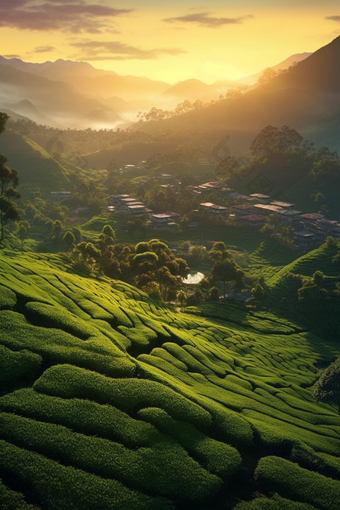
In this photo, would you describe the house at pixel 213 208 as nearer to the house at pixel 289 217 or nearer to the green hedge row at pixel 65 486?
the house at pixel 289 217

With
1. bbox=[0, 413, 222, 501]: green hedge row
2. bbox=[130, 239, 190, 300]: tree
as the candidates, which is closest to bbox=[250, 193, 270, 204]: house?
bbox=[130, 239, 190, 300]: tree

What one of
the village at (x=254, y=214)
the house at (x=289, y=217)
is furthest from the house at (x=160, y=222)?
the house at (x=289, y=217)

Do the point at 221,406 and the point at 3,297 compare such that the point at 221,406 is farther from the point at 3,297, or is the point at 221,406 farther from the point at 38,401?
the point at 3,297

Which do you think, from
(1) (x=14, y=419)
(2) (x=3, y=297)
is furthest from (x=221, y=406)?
(2) (x=3, y=297)

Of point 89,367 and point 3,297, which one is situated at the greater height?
point 3,297

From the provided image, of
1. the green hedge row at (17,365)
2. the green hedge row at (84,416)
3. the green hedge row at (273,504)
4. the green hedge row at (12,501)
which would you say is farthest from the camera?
the green hedge row at (17,365)

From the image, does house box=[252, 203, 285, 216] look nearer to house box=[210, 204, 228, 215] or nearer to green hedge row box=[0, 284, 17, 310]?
house box=[210, 204, 228, 215]
